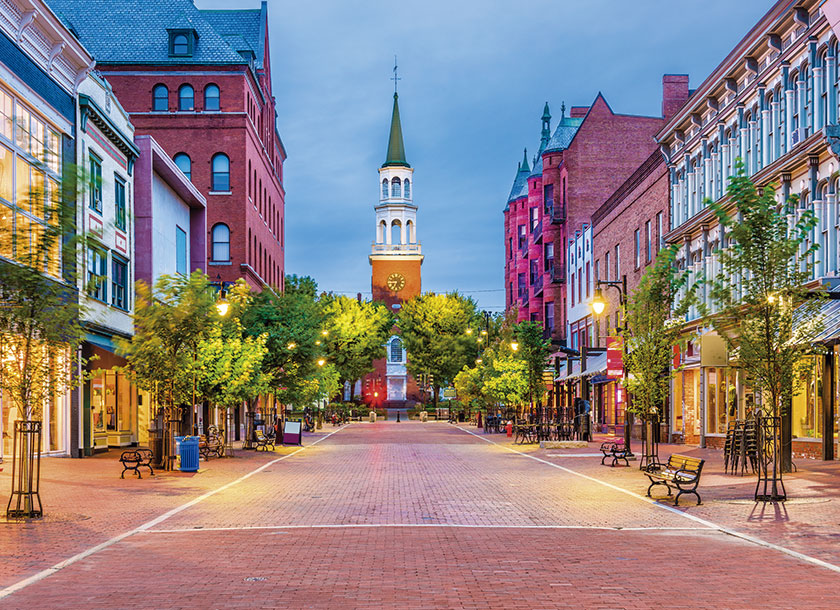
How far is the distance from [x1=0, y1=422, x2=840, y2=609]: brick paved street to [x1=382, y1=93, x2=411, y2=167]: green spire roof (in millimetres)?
108510

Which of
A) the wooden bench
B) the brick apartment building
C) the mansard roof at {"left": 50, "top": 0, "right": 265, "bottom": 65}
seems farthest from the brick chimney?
the wooden bench

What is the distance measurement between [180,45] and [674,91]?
86.6 ft

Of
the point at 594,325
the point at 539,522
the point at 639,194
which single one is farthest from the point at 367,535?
the point at 594,325

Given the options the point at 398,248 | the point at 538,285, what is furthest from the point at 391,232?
the point at 538,285

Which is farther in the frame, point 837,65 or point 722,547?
point 837,65

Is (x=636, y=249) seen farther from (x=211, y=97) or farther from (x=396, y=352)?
(x=396, y=352)

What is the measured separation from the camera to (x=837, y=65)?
2717 centimetres

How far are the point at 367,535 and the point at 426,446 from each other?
27333 mm

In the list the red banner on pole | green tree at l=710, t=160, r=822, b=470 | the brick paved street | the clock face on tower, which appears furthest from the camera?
the clock face on tower

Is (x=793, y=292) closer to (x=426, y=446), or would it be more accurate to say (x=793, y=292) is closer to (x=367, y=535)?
(x=367, y=535)

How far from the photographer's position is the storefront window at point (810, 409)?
28297 mm

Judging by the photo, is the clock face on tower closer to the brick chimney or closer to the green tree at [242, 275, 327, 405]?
the brick chimney

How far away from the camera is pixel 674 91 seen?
165 feet

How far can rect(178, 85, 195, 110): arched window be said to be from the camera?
5722 cm
